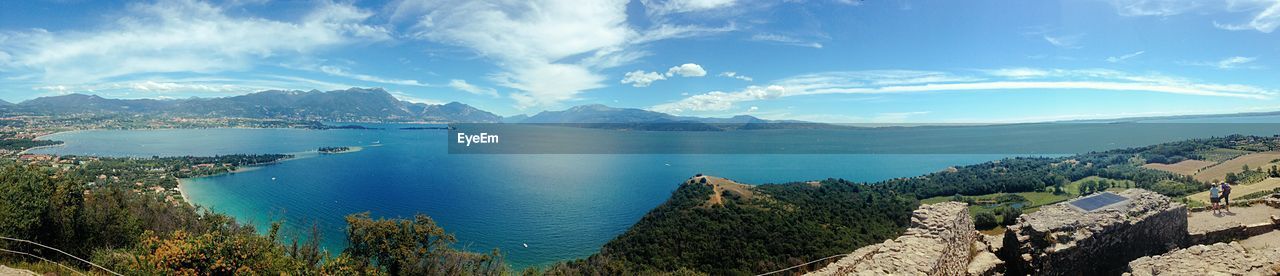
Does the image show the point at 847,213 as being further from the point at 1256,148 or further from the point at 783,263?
the point at 1256,148

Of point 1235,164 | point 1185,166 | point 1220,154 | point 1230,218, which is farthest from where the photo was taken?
point 1220,154

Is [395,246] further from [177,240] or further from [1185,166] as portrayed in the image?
[1185,166]

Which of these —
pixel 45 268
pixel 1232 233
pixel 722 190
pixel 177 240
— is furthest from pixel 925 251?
pixel 722 190

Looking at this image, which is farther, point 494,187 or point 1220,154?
point 494,187

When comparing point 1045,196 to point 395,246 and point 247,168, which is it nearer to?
point 395,246

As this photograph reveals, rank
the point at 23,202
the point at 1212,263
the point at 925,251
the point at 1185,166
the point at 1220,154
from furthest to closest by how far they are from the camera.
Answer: the point at 1220,154, the point at 1185,166, the point at 23,202, the point at 925,251, the point at 1212,263

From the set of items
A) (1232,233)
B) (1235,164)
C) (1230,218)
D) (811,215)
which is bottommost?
(811,215)

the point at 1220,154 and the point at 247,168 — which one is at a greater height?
the point at 1220,154

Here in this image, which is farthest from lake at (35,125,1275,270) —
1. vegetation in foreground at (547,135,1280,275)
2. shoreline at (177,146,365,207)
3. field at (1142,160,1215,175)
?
field at (1142,160,1215,175)
